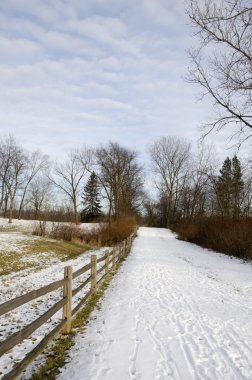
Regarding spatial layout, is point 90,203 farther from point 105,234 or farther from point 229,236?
point 229,236

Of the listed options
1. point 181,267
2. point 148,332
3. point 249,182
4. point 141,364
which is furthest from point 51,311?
point 249,182

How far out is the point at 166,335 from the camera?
587 centimetres

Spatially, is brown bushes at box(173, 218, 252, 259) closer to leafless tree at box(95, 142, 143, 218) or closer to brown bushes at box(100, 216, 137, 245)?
brown bushes at box(100, 216, 137, 245)

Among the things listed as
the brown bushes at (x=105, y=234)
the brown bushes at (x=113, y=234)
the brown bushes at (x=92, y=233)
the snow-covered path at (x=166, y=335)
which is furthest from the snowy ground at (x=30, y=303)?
the brown bushes at (x=113, y=234)

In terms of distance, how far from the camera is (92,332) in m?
6.13

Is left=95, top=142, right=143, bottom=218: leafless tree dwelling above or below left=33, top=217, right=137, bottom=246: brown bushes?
above

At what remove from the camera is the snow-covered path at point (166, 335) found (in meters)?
4.42

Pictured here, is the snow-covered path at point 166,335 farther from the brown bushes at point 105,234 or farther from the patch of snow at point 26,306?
the brown bushes at point 105,234

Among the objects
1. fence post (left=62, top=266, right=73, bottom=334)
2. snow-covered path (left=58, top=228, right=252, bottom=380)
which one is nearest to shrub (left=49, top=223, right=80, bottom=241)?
snow-covered path (left=58, top=228, right=252, bottom=380)

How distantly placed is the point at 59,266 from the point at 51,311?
33.7 feet

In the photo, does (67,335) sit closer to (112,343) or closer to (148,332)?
(112,343)

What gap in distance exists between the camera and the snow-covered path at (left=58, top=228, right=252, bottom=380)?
4.42 m

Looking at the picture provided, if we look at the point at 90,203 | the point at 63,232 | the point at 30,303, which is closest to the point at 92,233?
the point at 63,232

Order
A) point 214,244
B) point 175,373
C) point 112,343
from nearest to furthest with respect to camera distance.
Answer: point 175,373 → point 112,343 → point 214,244
